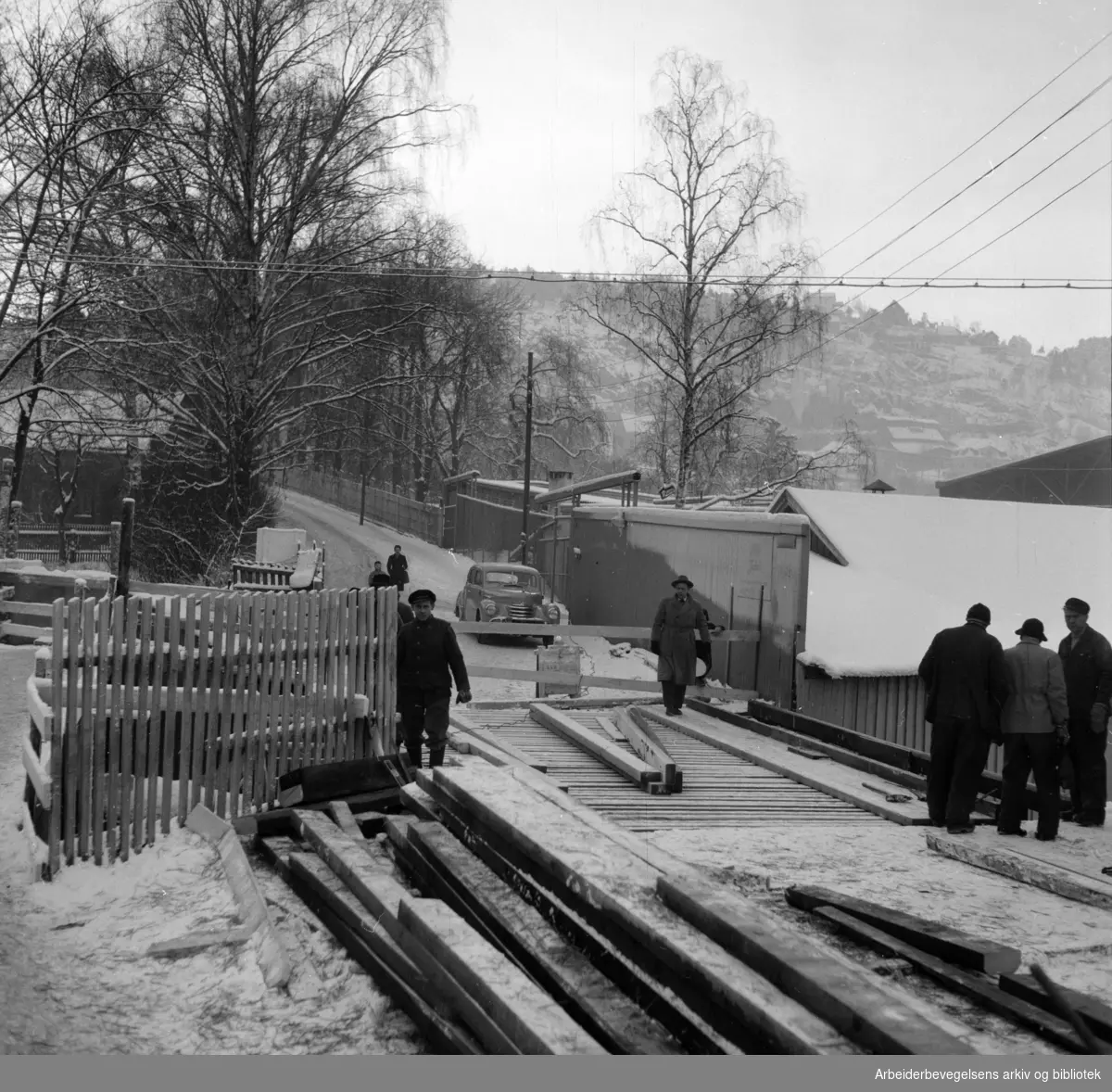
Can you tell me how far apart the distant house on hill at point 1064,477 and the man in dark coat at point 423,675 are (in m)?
32.3

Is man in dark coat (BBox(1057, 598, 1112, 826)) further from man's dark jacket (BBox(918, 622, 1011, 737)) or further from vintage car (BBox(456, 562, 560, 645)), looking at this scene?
vintage car (BBox(456, 562, 560, 645))

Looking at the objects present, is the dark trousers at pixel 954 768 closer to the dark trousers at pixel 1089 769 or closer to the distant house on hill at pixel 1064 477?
the dark trousers at pixel 1089 769

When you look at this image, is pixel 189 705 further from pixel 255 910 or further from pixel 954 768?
pixel 954 768

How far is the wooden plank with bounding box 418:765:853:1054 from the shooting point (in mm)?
3762

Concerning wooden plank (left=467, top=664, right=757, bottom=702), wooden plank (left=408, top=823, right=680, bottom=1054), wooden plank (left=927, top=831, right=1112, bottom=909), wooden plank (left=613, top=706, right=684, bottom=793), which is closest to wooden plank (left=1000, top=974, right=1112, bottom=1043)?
wooden plank (left=408, top=823, right=680, bottom=1054)

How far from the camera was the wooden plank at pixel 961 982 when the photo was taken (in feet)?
13.1

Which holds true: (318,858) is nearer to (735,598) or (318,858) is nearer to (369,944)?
(369,944)

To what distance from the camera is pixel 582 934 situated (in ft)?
15.3

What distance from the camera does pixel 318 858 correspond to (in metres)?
6.79

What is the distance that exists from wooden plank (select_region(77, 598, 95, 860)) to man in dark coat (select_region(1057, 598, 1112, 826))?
6.80 m

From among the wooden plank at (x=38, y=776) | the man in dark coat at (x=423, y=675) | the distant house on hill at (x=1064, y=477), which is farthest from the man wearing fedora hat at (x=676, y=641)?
the distant house on hill at (x=1064, y=477)

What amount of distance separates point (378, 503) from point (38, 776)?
4504 cm

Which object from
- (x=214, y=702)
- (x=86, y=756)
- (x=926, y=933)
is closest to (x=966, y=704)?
(x=926, y=933)

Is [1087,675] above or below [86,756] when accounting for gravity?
above
